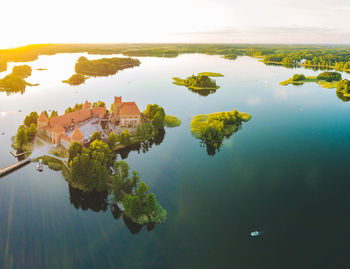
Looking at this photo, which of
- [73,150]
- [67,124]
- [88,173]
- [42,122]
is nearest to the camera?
[88,173]

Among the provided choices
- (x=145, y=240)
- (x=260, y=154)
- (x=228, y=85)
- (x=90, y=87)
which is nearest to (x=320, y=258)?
(x=145, y=240)

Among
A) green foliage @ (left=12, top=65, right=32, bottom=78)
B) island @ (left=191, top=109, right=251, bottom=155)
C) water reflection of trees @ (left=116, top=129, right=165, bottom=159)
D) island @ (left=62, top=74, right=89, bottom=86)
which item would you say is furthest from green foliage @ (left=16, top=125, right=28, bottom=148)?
green foliage @ (left=12, top=65, right=32, bottom=78)

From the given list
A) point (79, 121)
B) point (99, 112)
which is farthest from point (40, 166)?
point (99, 112)

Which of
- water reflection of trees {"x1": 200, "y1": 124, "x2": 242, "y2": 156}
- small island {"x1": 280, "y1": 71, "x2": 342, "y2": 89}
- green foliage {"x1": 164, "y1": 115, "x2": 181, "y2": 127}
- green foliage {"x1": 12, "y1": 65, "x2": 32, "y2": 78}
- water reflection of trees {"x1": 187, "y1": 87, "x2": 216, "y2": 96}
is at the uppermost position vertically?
green foliage {"x1": 12, "y1": 65, "x2": 32, "y2": 78}

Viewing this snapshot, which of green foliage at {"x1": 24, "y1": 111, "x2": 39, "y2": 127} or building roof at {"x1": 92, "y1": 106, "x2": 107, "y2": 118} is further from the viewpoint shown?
building roof at {"x1": 92, "y1": 106, "x2": 107, "y2": 118}

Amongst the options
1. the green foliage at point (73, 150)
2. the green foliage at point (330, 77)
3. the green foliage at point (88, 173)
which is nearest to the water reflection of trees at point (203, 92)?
the green foliage at point (73, 150)

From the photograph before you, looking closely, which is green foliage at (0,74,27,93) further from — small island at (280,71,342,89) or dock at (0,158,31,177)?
small island at (280,71,342,89)

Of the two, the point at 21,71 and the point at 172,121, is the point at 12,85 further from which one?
the point at 172,121
